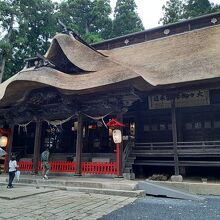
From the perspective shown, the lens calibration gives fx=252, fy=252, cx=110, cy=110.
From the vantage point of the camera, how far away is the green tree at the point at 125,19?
41.4 m

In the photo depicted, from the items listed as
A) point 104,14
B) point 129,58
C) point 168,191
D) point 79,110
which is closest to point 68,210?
point 168,191

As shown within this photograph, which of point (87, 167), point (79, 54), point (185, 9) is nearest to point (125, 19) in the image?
point (185, 9)

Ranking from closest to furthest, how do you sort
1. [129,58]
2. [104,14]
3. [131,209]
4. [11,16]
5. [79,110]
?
[131,209]
[79,110]
[129,58]
[11,16]
[104,14]

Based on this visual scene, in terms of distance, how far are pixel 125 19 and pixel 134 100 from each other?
1297 inches

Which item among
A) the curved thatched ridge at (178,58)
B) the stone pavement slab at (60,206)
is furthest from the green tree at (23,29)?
the stone pavement slab at (60,206)

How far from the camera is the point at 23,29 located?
106ft

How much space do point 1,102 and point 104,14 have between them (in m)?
32.2

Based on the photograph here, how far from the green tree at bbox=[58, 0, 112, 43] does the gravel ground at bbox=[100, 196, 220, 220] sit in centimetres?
3628

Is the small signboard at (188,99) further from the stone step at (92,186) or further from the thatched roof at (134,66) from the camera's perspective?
the stone step at (92,186)

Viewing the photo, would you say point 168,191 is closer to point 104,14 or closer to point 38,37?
point 38,37

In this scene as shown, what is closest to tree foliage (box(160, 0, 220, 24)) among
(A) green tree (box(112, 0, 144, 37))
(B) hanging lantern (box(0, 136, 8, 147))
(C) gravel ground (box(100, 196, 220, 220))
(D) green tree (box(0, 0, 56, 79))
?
(A) green tree (box(112, 0, 144, 37))

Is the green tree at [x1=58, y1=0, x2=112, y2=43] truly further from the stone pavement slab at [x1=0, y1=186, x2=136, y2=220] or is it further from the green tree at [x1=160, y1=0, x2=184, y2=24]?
the stone pavement slab at [x1=0, y1=186, x2=136, y2=220]

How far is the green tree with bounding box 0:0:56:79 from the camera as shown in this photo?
30.3 meters

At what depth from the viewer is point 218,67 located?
11.2 metres
